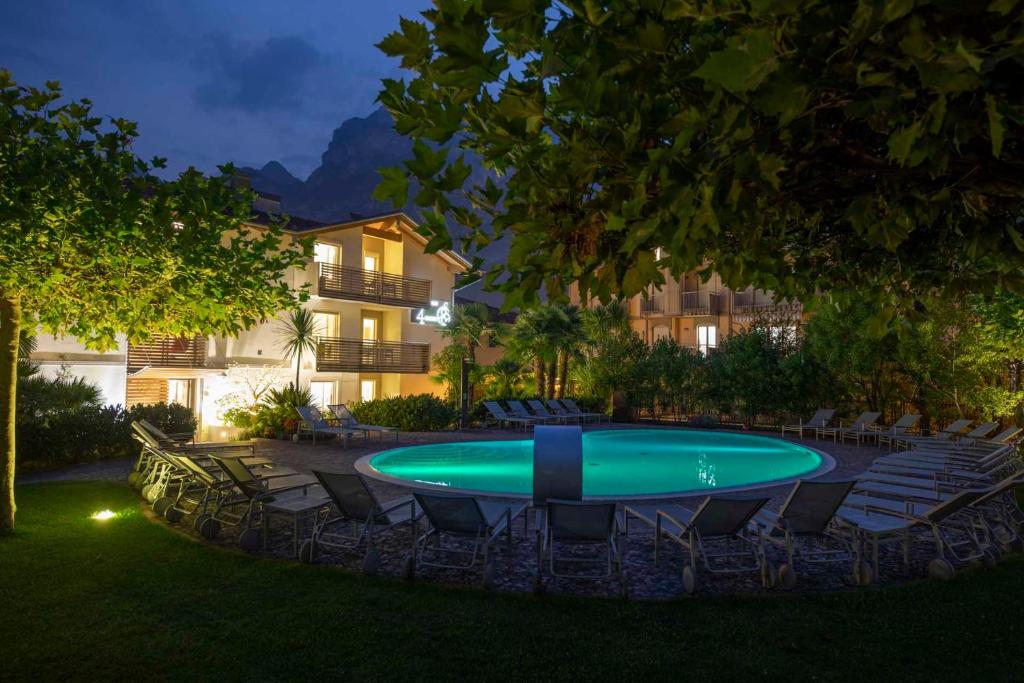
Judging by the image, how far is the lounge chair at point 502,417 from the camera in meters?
22.9

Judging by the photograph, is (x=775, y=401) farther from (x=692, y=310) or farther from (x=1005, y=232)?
(x=1005, y=232)

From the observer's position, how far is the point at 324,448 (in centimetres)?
1808

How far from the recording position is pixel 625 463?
16781 mm

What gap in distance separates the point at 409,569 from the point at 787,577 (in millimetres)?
3627

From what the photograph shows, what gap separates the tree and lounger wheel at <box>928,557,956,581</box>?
852 cm

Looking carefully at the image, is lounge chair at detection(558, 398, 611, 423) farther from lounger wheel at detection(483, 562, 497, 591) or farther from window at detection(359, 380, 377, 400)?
lounger wheel at detection(483, 562, 497, 591)

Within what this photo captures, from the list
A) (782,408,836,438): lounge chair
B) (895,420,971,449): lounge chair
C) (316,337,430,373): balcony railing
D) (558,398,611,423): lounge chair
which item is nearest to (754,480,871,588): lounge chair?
(895,420,971,449): lounge chair

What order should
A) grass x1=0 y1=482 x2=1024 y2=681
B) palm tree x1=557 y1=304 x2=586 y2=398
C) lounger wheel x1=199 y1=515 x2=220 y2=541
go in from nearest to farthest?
1. grass x1=0 y1=482 x2=1024 y2=681
2. lounger wheel x1=199 y1=515 x2=220 y2=541
3. palm tree x1=557 y1=304 x2=586 y2=398

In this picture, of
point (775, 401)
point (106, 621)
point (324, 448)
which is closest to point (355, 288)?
point (324, 448)

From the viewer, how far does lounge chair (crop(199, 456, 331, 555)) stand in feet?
23.5

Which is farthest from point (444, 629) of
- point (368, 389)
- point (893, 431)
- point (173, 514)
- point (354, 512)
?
point (368, 389)

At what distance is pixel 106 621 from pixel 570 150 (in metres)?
5.42

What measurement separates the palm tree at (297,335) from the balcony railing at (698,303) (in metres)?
20.9

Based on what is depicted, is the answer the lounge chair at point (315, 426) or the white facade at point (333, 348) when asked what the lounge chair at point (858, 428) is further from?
the lounge chair at point (315, 426)
